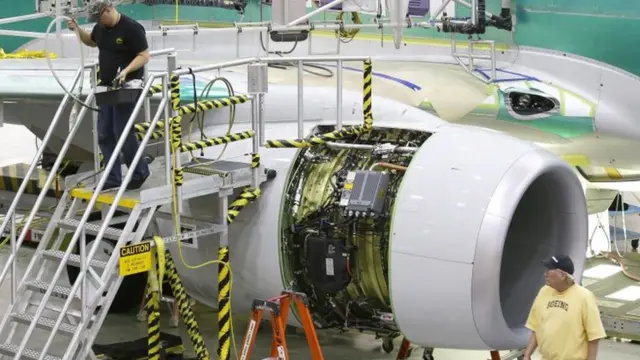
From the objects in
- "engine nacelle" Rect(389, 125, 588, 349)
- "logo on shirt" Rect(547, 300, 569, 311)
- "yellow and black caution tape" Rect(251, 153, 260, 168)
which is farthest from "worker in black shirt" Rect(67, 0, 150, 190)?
"logo on shirt" Rect(547, 300, 569, 311)

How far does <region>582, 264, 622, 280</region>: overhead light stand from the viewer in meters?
11.3

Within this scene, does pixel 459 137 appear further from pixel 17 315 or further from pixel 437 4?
pixel 437 4

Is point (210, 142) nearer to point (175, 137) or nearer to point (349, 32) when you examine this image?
point (175, 137)

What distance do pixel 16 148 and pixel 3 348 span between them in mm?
13723

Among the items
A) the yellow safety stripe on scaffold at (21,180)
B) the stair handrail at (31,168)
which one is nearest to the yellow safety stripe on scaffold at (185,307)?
the stair handrail at (31,168)

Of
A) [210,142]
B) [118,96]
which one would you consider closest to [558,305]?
[210,142]

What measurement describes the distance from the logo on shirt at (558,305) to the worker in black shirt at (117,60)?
3100mm

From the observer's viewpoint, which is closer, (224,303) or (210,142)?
(210,142)

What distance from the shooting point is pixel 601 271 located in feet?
37.8

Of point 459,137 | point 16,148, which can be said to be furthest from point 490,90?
point 16,148

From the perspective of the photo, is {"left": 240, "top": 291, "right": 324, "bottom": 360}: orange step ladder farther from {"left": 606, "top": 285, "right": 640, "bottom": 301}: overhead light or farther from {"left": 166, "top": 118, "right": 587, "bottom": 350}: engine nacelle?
{"left": 606, "top": 285, "right": 640, "bottom": 301}: overhead light

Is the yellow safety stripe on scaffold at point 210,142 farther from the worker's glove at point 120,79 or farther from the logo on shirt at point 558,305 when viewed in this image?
the logo on shirt at point 558,305

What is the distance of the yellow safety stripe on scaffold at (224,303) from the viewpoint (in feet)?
26.2

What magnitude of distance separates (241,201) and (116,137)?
3.47ft
